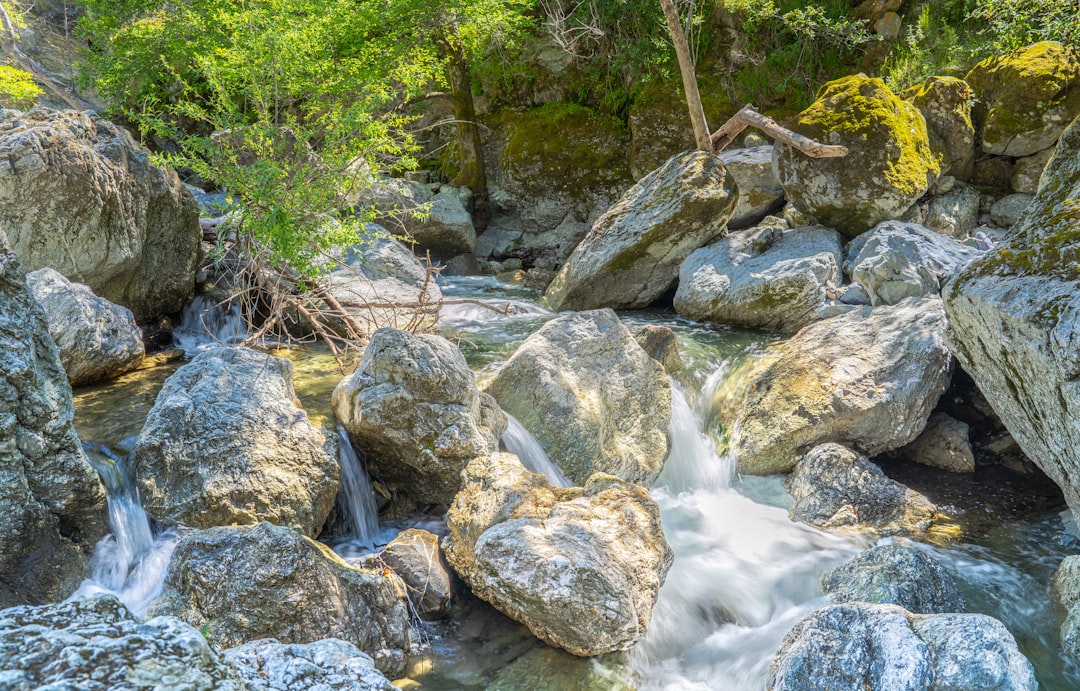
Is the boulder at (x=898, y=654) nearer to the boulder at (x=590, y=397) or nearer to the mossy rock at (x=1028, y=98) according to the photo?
the boulder at (x=590, y=397)

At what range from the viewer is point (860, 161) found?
9.34 m

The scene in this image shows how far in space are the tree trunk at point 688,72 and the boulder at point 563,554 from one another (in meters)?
7.52

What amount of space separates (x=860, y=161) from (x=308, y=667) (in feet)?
31.2

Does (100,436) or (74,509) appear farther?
(100,436)

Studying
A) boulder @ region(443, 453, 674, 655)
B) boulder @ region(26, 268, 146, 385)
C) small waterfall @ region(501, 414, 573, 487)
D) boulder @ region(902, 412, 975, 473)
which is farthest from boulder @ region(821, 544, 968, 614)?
boulder @ region(26, 268, 146, 385)

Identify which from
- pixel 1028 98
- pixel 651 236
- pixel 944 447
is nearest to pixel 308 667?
pixel 944 447

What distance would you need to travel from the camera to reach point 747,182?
11.5 metres

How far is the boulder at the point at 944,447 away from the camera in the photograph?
6.55 meters

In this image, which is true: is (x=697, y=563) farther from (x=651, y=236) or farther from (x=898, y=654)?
(x=651, y=236)

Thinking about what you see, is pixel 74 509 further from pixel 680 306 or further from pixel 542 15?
pixel 542 15

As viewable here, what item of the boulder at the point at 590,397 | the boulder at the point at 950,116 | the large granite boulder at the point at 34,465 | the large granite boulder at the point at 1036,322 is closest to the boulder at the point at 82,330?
the large granite boulder at the point at 34,465

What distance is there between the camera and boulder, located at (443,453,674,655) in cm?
407

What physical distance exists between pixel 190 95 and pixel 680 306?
15.8 m

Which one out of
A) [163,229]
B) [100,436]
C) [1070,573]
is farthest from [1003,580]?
[163,229]
